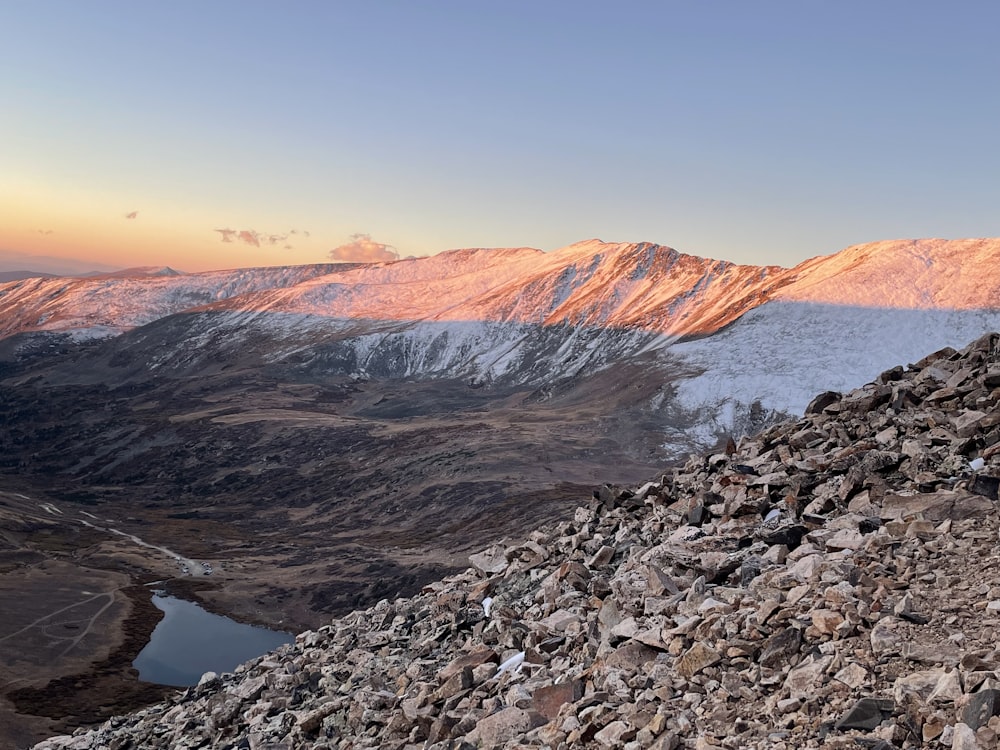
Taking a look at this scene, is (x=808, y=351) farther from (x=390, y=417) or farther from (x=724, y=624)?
(x=724, y=624)

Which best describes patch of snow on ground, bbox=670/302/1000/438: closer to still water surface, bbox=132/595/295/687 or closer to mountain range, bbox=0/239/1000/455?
mountain range, bbox=0/239/1000/455

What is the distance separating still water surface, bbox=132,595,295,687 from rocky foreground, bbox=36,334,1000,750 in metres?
32.8

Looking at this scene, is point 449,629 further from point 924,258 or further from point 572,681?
point 924,258

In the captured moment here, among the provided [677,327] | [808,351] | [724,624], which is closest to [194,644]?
[724,624]

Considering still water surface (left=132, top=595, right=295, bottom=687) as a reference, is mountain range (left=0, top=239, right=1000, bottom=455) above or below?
above

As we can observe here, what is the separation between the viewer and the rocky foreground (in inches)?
386

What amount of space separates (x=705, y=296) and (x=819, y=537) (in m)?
145

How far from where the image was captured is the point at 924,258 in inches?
5069

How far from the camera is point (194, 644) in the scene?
5834cm

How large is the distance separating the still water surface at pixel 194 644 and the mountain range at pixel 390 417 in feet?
5.40

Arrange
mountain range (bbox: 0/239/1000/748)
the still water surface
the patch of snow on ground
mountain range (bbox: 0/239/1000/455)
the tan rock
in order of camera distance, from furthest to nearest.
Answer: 1. mountain range (bbox: 0/239/1000/455)
2. the patch of snow on ground
3. mountain range (bbox: 0/239/1000/748)
4. the still water surface
5. the tan rock

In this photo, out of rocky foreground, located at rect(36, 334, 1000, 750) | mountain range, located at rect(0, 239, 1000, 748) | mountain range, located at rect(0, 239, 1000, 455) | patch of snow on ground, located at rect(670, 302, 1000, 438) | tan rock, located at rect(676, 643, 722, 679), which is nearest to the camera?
rocky foreground, located at rect(36, 334, 1000, 750)

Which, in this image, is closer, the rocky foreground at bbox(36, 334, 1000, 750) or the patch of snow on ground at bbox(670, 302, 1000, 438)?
the rocky foreground at bbox(36, 334, 1000, 750)

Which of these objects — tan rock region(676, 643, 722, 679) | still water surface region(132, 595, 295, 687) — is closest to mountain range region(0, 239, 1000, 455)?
still water surface region(132, 595, 295, 687)
